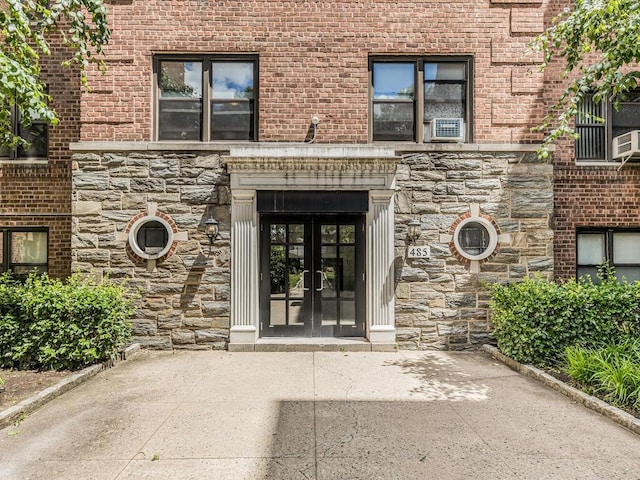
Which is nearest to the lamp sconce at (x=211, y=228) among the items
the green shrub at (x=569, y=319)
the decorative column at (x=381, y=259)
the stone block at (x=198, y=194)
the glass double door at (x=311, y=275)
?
the stone block at (x=198, y=194)

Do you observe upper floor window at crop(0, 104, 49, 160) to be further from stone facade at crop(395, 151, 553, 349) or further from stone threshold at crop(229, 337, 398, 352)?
stone facade at crop(395, 151, 553, 349)

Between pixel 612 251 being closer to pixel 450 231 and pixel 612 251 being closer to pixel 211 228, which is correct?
pixel 450 231

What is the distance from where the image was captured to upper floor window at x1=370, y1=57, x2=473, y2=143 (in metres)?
7.23

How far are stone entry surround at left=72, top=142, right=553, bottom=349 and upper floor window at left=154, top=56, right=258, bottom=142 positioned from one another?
1.58 feet

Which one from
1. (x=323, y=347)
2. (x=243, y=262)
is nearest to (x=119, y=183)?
(x=243, y=262)

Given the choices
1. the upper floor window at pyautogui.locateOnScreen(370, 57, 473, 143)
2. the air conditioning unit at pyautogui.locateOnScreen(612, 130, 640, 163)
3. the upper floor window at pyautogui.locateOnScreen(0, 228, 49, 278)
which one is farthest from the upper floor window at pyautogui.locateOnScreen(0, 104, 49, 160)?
the air conditioning unit at pyautogui.locateOnScreen(612, 130, 640, 163)

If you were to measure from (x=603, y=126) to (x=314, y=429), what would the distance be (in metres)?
8.37

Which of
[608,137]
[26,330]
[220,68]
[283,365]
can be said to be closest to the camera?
[26,330]

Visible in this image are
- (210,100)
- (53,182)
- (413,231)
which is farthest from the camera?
(53,182)

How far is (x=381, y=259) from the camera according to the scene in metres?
6.93

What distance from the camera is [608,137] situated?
782 cm

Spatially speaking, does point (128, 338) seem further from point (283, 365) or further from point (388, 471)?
point (388, 471)

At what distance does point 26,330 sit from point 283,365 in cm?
385

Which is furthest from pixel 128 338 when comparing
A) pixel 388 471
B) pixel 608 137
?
pixel 608 137
